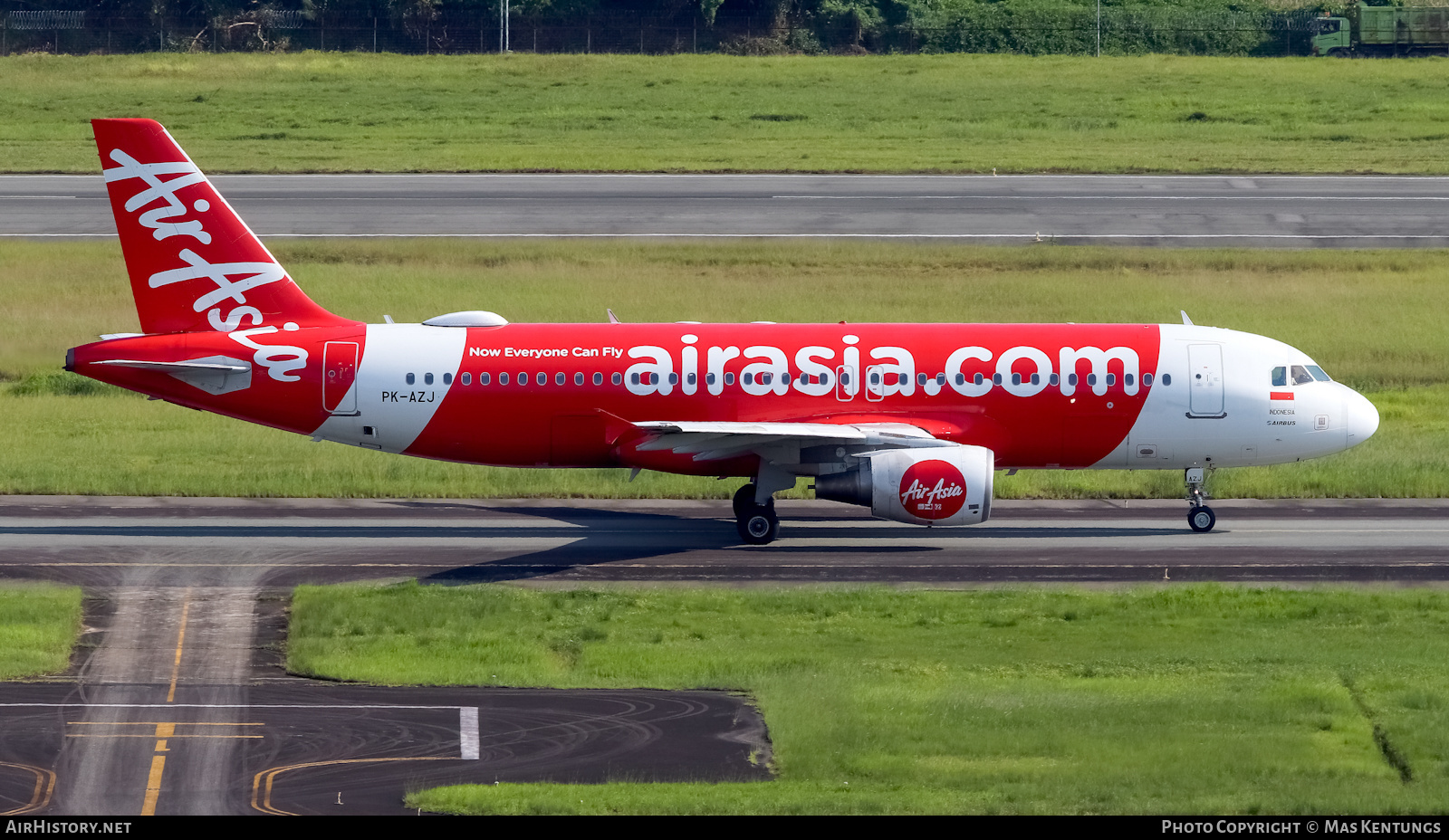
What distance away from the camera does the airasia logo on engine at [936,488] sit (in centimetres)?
3516

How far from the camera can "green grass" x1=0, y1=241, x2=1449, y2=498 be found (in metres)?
44.5

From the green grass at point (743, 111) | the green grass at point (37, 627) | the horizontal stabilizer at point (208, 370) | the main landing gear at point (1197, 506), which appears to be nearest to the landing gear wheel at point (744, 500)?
the main landing gear at point (1197, 506)

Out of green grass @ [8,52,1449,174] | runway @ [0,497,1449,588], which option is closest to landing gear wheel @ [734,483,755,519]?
runway @ [0,497,1449,588]

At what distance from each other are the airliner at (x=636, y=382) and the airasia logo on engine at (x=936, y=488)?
234 cm

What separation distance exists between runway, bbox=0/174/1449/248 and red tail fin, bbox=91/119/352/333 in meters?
34.1

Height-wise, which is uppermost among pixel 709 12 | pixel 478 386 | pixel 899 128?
pixel 709 12

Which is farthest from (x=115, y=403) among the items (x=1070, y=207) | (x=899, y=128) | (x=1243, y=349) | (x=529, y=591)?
(x=899, y=128)

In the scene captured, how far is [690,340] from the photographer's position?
38.3 metres

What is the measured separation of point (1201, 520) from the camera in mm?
39406

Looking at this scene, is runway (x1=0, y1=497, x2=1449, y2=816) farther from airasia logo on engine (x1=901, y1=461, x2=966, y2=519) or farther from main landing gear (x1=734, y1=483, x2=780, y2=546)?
airasia logo on engine (x1=901, y1=461, x2=966, y2=519)

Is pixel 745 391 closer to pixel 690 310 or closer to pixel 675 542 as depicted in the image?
pixel 675 542

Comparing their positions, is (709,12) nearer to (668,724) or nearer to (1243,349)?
(1243,349)

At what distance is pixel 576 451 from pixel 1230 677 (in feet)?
51.9
